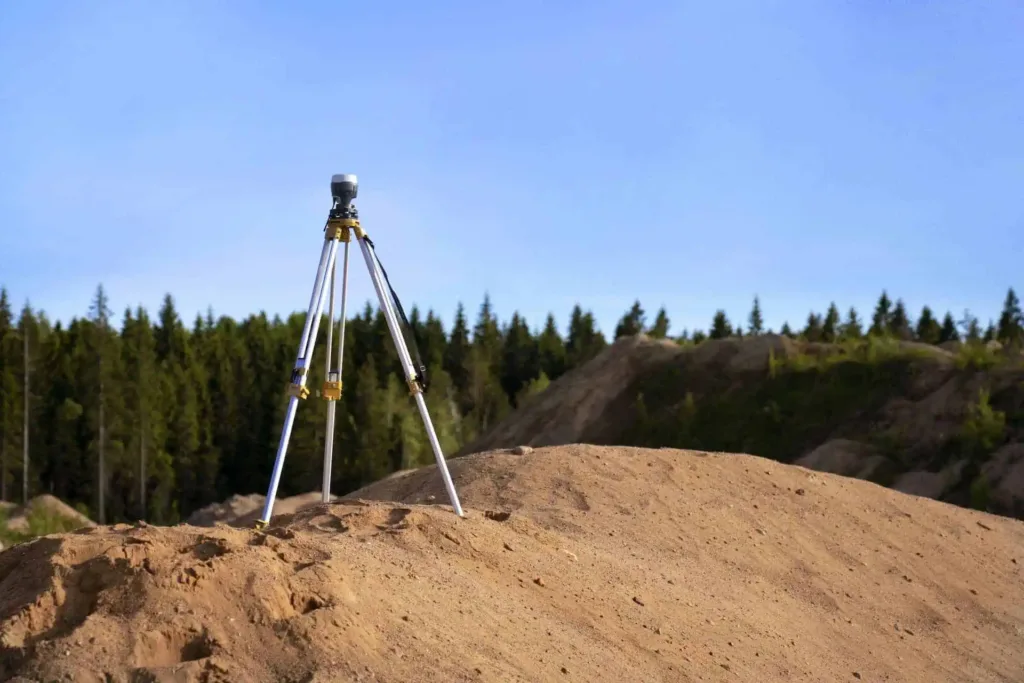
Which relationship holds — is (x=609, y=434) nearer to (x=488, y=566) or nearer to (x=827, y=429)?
(x=827, y=429)

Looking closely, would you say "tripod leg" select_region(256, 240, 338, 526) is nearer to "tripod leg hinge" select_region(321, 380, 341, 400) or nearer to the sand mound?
"tripod leg hinge" select_region(321, 380, 341, 400)

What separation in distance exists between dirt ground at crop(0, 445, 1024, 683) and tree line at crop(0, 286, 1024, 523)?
27218 millimetres

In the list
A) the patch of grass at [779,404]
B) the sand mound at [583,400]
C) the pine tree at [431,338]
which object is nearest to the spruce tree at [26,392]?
the pine tree at [431,338]

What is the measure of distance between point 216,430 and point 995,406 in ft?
112

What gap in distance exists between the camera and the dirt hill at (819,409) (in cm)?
1909

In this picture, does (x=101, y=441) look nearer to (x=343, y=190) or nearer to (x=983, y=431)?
(x=983, y=431)

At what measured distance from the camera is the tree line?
136ft

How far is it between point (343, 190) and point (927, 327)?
4303 cm

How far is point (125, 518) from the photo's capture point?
146 feet

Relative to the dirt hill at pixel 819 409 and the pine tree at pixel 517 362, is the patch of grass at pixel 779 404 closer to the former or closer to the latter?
the dirt hill at pixel 819 409

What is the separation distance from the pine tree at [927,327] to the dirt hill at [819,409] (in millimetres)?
19753

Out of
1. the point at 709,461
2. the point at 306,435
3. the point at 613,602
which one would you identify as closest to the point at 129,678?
the point at 613,602

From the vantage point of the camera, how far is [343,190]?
685 cm

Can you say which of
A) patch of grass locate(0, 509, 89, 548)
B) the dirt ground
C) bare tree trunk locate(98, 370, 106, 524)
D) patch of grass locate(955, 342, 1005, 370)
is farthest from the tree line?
the dirt ground
